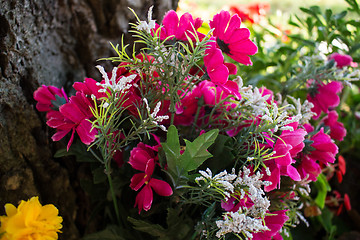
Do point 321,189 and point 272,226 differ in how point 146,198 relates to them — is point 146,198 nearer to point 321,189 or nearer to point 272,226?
point 272,226

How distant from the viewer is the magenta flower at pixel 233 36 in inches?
22.5

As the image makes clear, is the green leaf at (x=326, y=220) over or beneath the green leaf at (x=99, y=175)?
beneath

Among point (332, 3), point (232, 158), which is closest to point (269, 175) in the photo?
point (232, 158)

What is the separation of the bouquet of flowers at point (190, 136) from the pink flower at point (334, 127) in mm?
141

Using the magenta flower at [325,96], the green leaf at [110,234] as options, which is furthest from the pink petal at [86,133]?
the magenta flower at [325,96]

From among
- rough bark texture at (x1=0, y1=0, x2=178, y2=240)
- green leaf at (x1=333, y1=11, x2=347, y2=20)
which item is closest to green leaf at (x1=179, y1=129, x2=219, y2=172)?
rough bark texture at (x1=0, y1=0, x2=178, y2=240)

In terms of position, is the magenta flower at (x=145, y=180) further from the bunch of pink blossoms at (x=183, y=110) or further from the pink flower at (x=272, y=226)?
the pink flower at (x=272, y=226)

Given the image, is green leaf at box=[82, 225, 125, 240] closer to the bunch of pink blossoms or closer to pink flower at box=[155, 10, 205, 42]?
the bunch of pink blossoms

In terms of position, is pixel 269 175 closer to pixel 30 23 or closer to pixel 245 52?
pixel 245 52

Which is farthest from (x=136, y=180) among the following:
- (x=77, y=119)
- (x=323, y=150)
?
(x=323, y=150)

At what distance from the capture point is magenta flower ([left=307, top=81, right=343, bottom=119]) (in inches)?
31.4

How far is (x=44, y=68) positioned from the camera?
0.77m

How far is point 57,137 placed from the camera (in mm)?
586

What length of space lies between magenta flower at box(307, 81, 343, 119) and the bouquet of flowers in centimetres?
12
